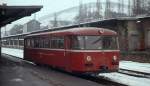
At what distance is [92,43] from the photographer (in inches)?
638

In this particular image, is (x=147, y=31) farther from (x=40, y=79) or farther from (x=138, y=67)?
(x=40, y=79)

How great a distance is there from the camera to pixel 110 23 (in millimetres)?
37656

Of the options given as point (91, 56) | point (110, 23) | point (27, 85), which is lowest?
point (27, 85)

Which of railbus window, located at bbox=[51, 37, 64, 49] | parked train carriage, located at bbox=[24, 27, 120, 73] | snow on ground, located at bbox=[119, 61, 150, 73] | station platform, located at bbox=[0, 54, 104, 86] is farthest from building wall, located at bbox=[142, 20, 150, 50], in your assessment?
parked train carriage, located at bbox=[24, 27, 120, 73]

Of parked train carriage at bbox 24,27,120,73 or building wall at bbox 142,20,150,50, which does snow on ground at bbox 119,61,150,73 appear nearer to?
parked train carriage at bbox 24,27,120,73

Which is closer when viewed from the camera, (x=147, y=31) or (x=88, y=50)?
(x=88, y=50)

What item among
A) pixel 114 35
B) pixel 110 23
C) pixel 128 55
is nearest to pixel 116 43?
pixel 114 35

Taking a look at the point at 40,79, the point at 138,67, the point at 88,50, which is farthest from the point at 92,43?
the point at 138,67

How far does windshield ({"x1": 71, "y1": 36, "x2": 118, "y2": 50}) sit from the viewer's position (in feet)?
52.8

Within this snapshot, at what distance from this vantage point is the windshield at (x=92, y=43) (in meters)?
16.1

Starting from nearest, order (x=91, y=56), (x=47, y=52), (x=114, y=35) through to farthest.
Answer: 1. (x=91, y=56)
2. (x=114, y=35)
3. (x=47, y=52)

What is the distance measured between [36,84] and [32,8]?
10.6m

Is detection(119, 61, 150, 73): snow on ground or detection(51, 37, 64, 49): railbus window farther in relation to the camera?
detection(119, 61, 150, 73): snow on ground

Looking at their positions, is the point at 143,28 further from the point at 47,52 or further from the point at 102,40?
the point at 102,40
